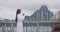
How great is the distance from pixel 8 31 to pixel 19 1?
60 centimetres

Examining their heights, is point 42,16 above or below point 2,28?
above

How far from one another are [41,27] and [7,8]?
0.68 meters

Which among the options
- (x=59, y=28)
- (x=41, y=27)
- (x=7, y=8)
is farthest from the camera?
(x=7, y=8)

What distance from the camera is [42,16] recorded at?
1.42 metres

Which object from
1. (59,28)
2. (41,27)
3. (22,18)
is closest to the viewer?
(59,28)

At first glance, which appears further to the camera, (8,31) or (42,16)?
(42,16)

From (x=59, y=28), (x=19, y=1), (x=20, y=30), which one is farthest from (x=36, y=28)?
(x=59, y=28)

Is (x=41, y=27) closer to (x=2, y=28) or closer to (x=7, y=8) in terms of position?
Result: (x=2, y=28)

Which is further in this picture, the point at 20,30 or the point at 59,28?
the point at 20,30

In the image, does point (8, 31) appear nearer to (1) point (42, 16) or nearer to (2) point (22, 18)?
(2) point (22, 18)

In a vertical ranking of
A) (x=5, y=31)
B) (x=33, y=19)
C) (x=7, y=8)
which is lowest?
(x=5, y=31)

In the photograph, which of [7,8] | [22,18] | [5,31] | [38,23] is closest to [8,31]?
[5,31]

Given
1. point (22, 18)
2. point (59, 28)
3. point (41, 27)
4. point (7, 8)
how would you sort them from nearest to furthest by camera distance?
1. point (59, 28)
2. point (41, 27)
3. point (22, 18)
4. point (7, 8)

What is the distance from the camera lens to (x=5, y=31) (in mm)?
1309
